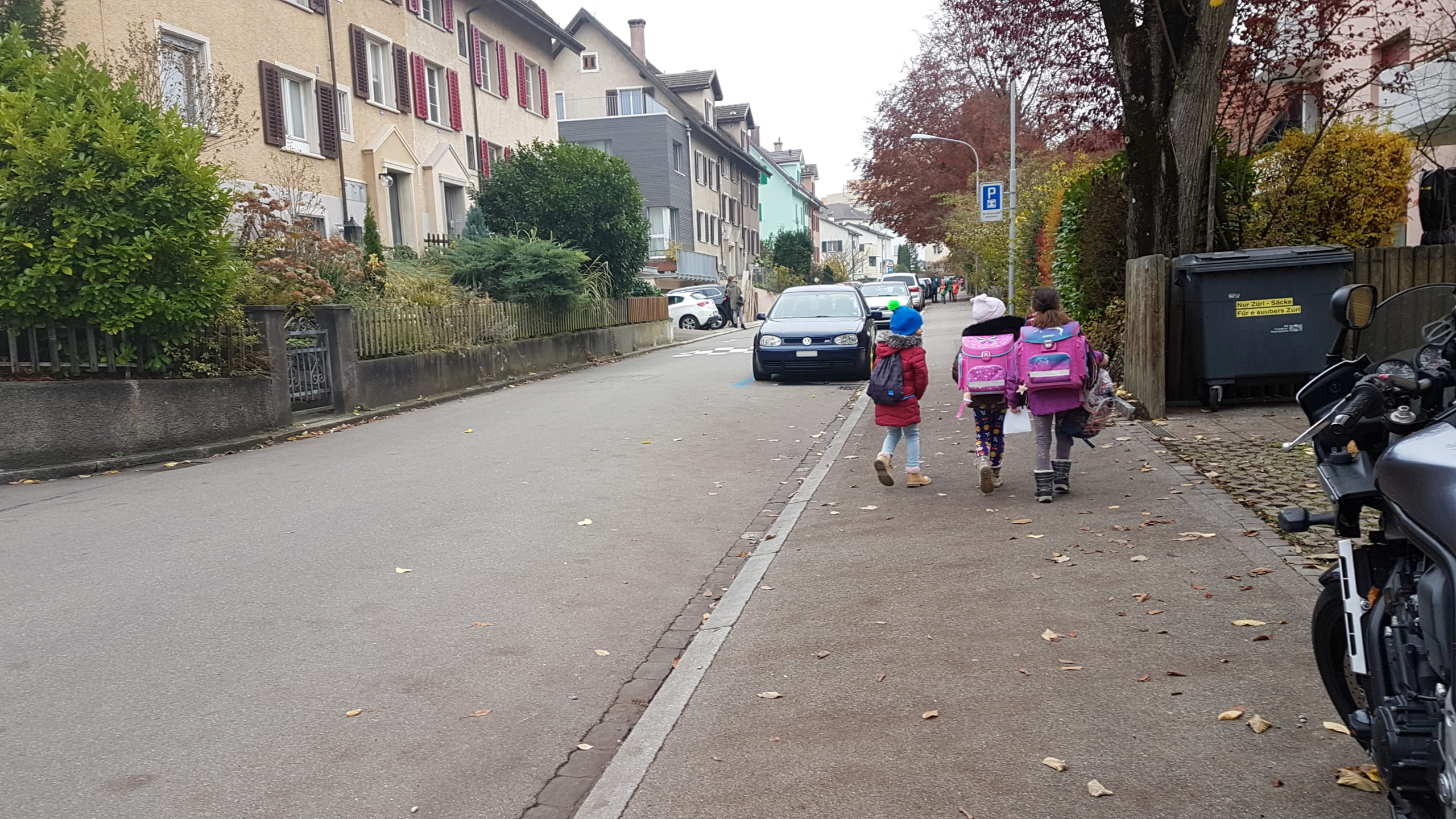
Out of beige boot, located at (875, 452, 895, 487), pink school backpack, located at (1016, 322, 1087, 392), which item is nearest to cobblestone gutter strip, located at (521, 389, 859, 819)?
beige boot, located at (875, 452, 895, 487)

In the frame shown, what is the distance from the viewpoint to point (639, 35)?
59656mm

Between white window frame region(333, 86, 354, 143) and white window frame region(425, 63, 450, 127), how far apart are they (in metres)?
3.91

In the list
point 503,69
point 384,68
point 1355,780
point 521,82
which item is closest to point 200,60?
point 384,68

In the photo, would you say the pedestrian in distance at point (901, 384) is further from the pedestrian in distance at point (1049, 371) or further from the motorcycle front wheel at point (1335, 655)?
the motorcycle front wheel at point (1335, 655)

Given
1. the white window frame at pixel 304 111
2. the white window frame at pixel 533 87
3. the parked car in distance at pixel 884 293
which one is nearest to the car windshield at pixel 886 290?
the parked car in distance at pixel 884 293

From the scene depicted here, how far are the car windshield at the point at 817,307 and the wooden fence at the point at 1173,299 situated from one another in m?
8.00

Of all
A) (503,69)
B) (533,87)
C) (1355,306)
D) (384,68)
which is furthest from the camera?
(533,87)

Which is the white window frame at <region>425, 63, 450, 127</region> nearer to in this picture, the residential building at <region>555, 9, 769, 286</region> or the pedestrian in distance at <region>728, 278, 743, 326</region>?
the residential building at <region>555, 9, 769, 286</region>

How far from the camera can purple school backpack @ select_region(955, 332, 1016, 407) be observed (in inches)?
321

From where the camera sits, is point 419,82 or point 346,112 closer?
point 346,112

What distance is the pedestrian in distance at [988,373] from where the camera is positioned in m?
8.17

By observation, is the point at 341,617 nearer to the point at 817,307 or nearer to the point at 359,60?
the point at 817,307

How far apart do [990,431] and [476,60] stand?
2543 centimetres

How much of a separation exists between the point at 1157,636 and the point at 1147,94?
28.9ft
